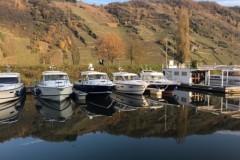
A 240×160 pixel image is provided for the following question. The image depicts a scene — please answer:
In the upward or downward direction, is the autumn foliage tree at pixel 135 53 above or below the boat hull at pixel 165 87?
above

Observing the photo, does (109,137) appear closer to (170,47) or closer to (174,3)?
(170,47)

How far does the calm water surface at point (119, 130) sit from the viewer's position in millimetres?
14062

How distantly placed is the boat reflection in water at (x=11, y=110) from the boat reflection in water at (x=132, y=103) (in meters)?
7.42

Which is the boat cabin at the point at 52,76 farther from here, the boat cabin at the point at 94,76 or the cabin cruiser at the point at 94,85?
the boat cabin at the point at 94,76

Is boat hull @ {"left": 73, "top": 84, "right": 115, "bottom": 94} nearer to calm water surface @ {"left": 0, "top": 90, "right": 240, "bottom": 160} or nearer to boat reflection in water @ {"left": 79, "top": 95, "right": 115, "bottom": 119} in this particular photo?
boat reflection in water @ {"left": 79, "top": 95, "right": 115, "bottom": 119}

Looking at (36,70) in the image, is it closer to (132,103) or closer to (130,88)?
(130,88)

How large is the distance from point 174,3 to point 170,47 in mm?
107872

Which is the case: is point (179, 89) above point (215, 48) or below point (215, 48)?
below

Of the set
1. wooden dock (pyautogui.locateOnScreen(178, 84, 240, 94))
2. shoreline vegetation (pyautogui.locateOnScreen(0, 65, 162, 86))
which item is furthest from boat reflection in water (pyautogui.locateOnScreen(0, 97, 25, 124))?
wooden dock (pyautogui.locateOnScreen(178, 84, 240, 94))

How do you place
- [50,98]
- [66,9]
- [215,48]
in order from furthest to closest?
[66,9] < [215,48] < [50,98]

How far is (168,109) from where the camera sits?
77.7ft

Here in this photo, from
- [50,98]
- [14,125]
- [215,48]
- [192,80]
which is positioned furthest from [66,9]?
[14,125]

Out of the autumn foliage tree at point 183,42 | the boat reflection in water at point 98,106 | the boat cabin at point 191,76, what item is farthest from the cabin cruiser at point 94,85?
the autumn foliage tree at point 183,42

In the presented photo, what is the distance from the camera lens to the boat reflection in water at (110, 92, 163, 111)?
2441 cm
